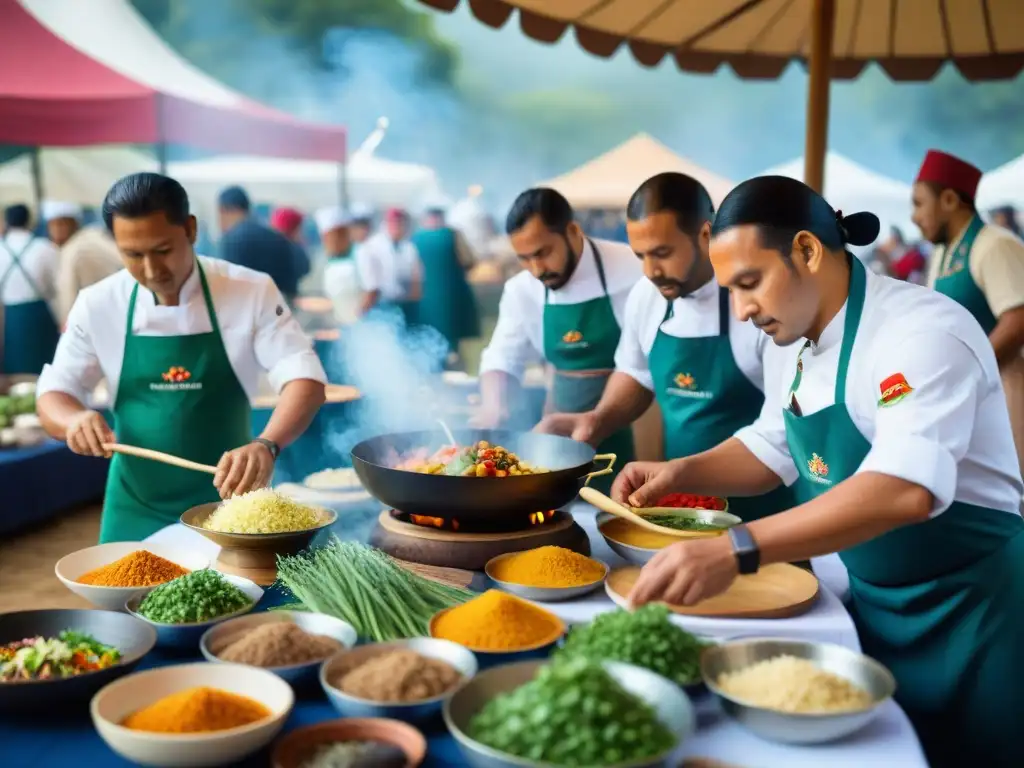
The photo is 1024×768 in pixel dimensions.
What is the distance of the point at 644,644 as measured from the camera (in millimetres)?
1465

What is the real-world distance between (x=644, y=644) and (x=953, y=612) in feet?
2.88

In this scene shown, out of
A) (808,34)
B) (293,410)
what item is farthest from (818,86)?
(293,410)

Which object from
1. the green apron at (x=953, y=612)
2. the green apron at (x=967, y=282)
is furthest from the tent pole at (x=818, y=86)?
the green apron at (x=953, y=612)

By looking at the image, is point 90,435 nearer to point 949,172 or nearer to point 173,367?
point 173,367

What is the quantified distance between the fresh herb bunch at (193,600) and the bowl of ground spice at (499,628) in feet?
1.35

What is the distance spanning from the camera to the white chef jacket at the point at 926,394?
5.47 ft

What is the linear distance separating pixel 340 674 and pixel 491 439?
1.18 metres

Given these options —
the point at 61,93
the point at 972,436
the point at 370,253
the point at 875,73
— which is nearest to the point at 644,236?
the point at 972,436

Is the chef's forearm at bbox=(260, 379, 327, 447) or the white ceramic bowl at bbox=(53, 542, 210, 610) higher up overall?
the chef's forearm at bbox=(260, 379, 327, 447)

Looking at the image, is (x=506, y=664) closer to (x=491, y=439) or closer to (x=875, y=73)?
(x=491, y=439)

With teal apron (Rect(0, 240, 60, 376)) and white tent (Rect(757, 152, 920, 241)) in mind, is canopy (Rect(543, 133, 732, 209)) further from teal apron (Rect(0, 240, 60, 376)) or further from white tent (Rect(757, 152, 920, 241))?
teal apron (Rect(0, 240, 60, 376))

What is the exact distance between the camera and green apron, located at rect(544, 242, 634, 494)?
4047 mm

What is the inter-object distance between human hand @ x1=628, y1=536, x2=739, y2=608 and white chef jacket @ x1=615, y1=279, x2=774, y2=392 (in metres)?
1.36

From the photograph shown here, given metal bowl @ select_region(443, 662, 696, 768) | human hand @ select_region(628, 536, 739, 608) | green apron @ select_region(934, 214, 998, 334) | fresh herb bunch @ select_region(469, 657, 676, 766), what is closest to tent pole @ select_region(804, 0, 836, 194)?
green apron @ select_region(934, 214, 998, 334)
